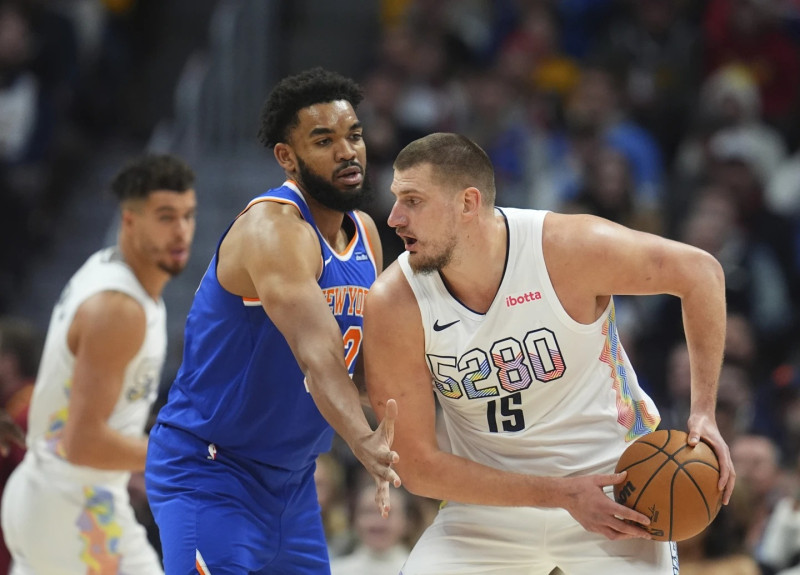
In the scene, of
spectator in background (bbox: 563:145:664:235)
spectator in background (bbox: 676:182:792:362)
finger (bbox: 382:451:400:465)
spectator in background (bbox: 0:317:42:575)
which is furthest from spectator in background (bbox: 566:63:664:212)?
finger (bbox: 382:451:400:465)

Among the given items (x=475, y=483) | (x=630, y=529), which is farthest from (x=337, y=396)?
(x=630, y=529)

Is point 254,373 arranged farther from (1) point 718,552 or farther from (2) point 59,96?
(2) point 59,96

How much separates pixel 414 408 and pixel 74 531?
2184 mm

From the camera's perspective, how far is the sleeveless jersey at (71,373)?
243 inches

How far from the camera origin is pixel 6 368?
26.2 ft

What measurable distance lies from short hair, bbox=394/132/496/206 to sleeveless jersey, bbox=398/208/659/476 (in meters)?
0.27

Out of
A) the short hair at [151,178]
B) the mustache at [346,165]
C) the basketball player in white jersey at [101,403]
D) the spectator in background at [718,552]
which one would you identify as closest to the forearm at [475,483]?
the mustache at [346,165]

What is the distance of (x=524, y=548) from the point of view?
504 cm

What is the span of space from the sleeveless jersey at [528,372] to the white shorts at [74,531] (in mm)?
1994

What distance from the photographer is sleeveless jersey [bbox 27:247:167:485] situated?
6176 millimetres

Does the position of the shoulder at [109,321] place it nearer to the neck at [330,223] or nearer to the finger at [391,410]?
the neck at [330,223]

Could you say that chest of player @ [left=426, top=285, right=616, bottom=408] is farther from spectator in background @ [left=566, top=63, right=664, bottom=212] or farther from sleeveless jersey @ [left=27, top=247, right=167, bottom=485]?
spectator in background @ [left=566, top=63, right=664, bottom=212]

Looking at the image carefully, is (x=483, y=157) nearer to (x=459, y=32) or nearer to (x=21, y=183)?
(x=459, y=32)

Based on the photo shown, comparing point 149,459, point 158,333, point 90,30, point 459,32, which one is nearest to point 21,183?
point 90,30
